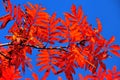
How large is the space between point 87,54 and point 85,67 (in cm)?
21

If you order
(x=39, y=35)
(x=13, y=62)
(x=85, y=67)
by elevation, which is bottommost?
(x=85, y=67)

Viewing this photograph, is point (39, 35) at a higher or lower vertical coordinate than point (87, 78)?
higher

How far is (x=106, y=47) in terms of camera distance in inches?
113

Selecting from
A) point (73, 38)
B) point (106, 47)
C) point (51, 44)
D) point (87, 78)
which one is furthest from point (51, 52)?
point (87, 78)

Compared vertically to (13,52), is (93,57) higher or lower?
lower

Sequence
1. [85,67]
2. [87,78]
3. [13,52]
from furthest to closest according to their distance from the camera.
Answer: [87,78], [85,67], [13,52]

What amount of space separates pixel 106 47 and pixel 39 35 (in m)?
0.83

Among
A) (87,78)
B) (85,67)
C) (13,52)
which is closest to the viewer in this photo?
(13,52)

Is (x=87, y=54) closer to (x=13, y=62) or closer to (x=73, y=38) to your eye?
(x=73, y=38)

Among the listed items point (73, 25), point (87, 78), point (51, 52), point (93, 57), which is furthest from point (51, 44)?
point (87, 78)

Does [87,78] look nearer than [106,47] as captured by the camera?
No

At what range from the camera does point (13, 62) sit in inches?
109

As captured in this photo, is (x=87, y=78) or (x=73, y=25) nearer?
(x=73, y=25)

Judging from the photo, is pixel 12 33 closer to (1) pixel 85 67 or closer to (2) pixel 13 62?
(2) pixel 13 62
